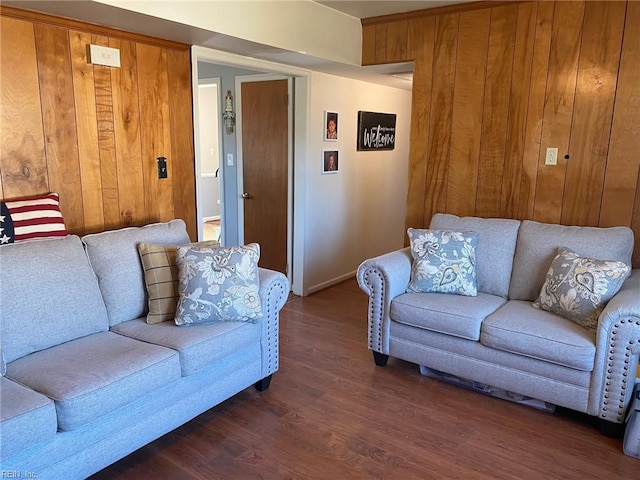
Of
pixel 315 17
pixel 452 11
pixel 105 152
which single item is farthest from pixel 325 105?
pixel 105 152

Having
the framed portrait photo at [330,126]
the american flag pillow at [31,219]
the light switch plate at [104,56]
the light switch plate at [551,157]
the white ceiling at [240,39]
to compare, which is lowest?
the american flag pillow at [31,219]

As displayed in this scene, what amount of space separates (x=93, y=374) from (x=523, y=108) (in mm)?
3120

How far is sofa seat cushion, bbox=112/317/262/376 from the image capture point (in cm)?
225

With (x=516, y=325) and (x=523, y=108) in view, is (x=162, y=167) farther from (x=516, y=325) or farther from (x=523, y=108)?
(x=523, y=108)

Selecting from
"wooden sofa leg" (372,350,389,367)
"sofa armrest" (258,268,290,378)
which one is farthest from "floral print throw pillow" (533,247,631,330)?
"sofa armrest" (258,268,290,378)

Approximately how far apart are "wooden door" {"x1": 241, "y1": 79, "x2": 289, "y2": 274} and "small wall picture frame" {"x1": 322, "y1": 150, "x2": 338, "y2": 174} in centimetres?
34

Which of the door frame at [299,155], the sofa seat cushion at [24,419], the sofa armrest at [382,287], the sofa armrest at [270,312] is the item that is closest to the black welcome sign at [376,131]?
the door frame at [299,155]

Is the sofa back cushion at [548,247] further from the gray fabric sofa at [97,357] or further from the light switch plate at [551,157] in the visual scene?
the gray fabric sofa at [97,357]

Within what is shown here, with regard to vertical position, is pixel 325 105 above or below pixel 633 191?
above

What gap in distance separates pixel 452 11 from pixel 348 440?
120 inches

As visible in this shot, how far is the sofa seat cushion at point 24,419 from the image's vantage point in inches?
64.1

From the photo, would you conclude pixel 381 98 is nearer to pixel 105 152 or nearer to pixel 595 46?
pixel 595 46

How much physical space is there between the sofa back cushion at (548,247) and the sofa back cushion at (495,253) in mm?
43

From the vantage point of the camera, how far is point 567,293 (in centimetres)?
263
